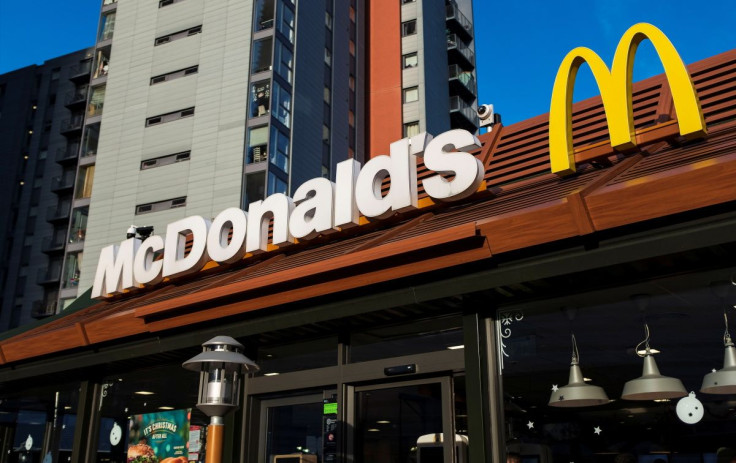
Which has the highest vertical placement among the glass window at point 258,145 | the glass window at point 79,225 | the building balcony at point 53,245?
the building balcony at point 53,245

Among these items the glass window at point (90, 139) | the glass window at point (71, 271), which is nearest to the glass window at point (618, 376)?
the glass window at point (71, 271)

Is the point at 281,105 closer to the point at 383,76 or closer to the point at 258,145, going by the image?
the point at 258,145

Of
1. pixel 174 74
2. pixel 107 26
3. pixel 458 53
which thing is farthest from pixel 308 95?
pixel 458 53

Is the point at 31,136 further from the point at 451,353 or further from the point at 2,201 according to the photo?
the point at 451,353

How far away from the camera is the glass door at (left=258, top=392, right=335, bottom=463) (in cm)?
892

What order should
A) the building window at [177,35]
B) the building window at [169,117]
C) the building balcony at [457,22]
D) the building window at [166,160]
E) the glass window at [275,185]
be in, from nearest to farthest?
1. the glass window at [275,185]
2. the building window at [166,160]
3. the building window at [169,117]
4. the building window at [177,35]
5. the building balcony at [457,22]

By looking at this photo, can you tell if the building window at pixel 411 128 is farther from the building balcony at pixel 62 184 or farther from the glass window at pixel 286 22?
the building balcony at pixel 62 184

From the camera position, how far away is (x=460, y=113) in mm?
48000

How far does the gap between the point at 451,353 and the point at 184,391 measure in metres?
4.97

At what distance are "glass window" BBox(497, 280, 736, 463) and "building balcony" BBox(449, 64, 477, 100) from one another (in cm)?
4281

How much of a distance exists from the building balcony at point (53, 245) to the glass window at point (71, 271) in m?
12.8

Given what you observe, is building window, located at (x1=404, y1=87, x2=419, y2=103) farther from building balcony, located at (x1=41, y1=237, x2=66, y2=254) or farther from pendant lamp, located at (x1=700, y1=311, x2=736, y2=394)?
pendant lamp, located at (x1=700, y1=311, x2=736, y2=394)

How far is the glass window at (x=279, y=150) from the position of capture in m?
34.1

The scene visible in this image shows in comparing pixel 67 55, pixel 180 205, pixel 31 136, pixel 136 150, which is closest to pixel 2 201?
pixel 31 136
